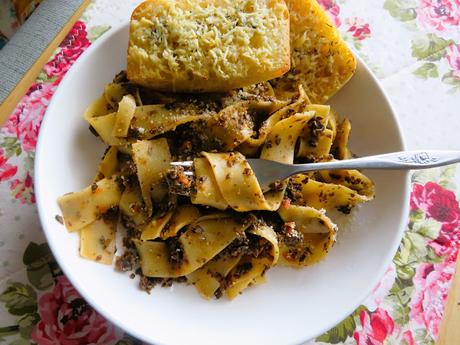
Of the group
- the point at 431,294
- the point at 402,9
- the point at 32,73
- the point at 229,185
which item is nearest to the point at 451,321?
the point at 431,294

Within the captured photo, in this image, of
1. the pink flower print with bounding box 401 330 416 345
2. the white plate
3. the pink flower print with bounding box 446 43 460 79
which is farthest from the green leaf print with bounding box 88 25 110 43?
the pink flower print with bounding box 401 330 416 345

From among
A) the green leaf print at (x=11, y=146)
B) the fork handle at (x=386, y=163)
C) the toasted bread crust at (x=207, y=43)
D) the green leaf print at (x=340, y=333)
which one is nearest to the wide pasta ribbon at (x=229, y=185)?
the fork handle at (x=386, y=163)

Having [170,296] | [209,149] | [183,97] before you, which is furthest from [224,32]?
[170,296]

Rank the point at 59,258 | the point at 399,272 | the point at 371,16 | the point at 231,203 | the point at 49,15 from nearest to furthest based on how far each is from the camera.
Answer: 1. the point at 59,258
2. the point at 231,203
3. the point at 399,272
4. the point at 49,15
5. the point at 371,16

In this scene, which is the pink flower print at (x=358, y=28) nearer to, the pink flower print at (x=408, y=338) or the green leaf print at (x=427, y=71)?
the green leaf print at (x=427, y=71)

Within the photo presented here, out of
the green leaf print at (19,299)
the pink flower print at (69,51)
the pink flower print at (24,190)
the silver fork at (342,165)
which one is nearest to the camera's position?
the silver fork at (342,165)

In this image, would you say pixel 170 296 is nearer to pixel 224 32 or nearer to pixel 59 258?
pixel 59 258
